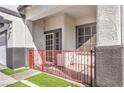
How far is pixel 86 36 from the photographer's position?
311 inches

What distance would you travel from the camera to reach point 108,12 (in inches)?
143

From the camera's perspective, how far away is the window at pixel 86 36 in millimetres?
7507

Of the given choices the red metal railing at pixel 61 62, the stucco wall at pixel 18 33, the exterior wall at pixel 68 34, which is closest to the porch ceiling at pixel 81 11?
the exterior wall at pixel 68 34

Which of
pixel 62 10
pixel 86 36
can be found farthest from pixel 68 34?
pixel 62 10

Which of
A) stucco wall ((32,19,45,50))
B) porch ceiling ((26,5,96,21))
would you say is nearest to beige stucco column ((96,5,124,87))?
porch ceiling ((26,5,96,21))

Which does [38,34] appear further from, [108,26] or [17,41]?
[108,26]

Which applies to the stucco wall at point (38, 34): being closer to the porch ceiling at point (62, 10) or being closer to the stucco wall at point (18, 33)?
the stucco wall at point (18, 33)

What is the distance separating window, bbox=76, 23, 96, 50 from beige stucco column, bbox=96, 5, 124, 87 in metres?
3.63

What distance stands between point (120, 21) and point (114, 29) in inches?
9.8

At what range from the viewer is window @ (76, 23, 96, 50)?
7507 millimetres

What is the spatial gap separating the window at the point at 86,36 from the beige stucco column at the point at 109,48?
3635 millimetres

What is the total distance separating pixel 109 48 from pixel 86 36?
173 inches

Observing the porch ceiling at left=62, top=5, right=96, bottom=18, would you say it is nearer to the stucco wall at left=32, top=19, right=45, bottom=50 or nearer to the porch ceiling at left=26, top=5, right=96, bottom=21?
the porch ceiling at left=26, top=5, right=96, bottom=21

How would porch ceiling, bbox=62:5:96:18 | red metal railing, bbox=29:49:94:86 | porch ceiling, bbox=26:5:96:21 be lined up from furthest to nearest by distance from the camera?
1. porch ceiling, bbox=62:5:96:18
2. porch ceiling, bbox=26:5:96:21
3. red metal railing, bbox=29:49:94:86
